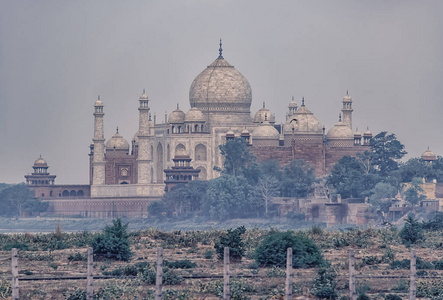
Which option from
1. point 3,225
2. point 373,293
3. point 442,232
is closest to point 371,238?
point 442,232

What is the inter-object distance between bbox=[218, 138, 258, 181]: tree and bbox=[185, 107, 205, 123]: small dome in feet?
24.8

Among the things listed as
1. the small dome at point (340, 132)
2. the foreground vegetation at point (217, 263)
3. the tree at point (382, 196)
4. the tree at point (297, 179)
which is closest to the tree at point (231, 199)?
the tree at point (297, 179)

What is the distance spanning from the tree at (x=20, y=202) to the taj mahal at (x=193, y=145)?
0.96 m

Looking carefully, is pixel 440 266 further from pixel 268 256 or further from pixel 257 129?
pixel 257 129

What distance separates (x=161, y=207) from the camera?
117500mm

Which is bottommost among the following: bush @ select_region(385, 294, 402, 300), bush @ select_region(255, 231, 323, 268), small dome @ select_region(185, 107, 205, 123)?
bush @ select_region(385, 294, 402, 300)

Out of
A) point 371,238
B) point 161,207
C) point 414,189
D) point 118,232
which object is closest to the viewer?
point 118,232

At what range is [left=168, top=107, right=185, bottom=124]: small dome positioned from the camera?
12875 centimetres

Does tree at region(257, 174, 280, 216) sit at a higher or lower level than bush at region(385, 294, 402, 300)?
higher

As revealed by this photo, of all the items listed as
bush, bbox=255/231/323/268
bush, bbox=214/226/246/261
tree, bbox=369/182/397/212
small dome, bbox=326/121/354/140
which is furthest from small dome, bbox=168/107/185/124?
bush, bbox=255/231/323/268

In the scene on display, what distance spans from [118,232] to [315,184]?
2931 inches

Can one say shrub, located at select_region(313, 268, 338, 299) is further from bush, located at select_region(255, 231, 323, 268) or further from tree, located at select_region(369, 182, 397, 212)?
tree, located at select_region(369, 182, 397, 212)

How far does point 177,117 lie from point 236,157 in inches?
458

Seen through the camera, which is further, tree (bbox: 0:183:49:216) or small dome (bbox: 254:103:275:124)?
small dome (bbox: 254:103:275:124)
